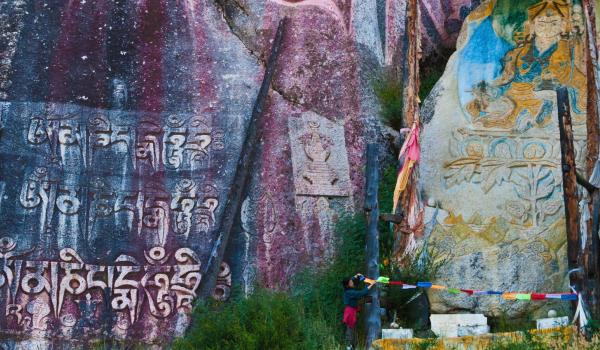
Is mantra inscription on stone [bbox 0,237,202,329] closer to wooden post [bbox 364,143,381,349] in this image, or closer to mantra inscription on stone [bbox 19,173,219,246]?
mantra inscription on stone [bbox 19,173,219,246]

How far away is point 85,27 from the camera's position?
14234mm

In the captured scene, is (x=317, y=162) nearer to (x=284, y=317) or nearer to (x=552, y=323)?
(x=284, y=317)

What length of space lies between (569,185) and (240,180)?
350cm

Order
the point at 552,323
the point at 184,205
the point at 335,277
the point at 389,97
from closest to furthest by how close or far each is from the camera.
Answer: the point at 552,323, the point at 335,277, the point at 184,205, the point at 389,97

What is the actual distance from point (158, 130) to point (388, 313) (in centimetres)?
312

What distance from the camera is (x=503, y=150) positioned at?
1399 centimetres

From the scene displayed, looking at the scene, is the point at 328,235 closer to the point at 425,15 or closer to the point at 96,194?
the point at 96,194

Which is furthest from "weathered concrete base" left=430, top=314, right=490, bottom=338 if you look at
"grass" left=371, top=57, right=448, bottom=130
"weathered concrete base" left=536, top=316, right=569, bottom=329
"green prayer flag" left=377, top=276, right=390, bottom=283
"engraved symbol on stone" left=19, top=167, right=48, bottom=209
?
"engraved symbol on stone" left=19, top=167, right=48, bottom=209

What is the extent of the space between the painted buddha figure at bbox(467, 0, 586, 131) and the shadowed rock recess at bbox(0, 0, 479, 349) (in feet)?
4.25

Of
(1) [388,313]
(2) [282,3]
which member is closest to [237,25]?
(2) [282,3]

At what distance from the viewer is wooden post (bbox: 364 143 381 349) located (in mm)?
11594

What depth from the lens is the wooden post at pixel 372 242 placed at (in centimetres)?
1159

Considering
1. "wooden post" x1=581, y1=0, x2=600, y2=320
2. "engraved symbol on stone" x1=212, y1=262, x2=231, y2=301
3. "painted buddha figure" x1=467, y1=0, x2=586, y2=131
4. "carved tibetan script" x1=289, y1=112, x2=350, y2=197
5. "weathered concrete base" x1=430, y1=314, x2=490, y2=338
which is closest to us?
"wooden post" x1=581, y1=0, x2=600, y2=320

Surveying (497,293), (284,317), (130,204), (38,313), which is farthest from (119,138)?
(497,293)
